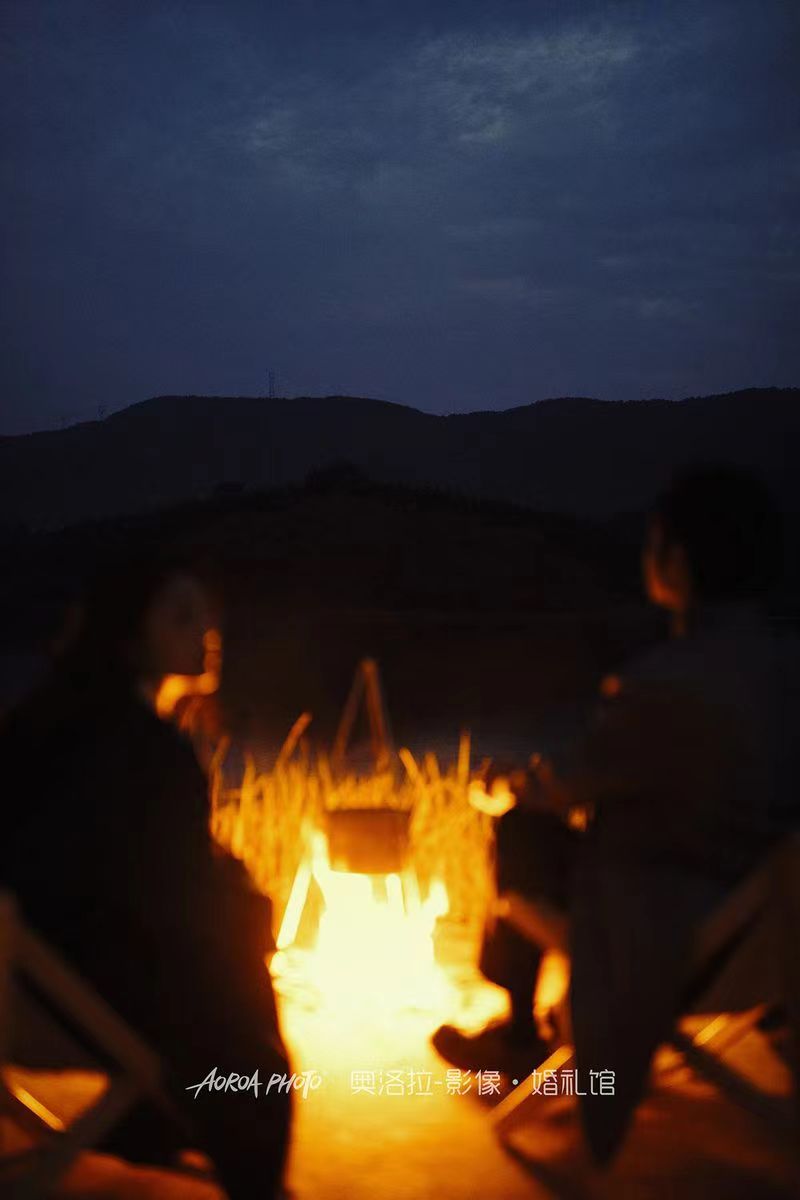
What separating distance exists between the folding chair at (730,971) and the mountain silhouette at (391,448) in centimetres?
3219

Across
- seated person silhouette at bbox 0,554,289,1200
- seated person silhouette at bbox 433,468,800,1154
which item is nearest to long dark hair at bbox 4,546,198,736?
seated person silhouette at bbox 0,554,289,1200

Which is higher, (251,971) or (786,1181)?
(251,971)

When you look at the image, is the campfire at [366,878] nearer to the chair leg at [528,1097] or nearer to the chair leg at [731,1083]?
the chair leg at [528,1097]

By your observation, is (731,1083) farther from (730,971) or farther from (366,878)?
(366,878)

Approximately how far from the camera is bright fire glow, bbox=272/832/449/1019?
2.81 metres

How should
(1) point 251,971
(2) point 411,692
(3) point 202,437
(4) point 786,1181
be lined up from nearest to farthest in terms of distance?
(1) point 251,971 → (4) point 786,1181 → (2) point 411,692 → (3) point 202,437

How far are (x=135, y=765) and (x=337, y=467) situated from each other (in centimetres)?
1775

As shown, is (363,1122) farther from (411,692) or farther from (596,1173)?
(411,692)

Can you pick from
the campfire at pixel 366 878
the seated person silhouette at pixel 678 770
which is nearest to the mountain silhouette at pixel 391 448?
the campfire at pixel 366 878

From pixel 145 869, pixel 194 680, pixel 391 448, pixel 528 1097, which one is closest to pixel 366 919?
pixel 528 1097

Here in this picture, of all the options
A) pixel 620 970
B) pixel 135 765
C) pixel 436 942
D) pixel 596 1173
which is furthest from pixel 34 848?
pixel 436 942

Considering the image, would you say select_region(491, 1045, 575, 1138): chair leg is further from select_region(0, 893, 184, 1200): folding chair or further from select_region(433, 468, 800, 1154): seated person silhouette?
select_region(0, 893, 184, 1200): folding chair

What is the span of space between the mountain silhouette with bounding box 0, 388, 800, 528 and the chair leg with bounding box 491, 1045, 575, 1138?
32.3m

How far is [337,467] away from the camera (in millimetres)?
19219
